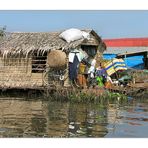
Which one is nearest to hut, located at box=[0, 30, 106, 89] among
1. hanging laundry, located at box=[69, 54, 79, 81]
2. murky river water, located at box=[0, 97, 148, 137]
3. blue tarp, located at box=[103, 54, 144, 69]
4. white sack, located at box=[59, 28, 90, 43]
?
white sack, located at box=[59, 28, 90, 43]

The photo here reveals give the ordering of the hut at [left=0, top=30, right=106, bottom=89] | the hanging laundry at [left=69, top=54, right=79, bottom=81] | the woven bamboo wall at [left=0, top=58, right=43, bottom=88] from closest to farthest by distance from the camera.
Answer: the hanging laundry at [left=69, top=54, right=79, bottom=81], the hut at [left=0, top=30, right=106, bottom=89], the woven bamboo wall at [left=0, top=58, right=43, bottom=88]

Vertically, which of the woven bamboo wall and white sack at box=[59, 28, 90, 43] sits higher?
white sack at box=[59, 28, 90, 43]

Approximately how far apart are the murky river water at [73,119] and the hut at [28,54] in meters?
2.99

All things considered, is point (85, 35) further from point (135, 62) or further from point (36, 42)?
point (135, 62)

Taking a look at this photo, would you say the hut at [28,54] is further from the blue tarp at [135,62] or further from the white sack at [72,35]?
the blue tarp at [135,62]

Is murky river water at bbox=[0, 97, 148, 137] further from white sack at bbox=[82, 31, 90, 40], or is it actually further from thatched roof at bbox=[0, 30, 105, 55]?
white sack at bbox=[82, 31, 90, 40]

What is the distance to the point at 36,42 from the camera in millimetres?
18656

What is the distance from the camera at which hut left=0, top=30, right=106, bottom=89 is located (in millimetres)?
18266

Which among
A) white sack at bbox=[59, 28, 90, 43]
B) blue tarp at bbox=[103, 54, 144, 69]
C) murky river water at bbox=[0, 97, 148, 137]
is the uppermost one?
white sack at bbox=[59, 28, 90, 43]

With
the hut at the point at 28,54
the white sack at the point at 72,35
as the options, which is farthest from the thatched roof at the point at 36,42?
the white sack at the point at 72,35

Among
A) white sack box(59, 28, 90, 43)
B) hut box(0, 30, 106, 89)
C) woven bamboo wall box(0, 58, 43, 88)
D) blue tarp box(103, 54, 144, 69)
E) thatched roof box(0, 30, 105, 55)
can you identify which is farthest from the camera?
blue tarp box(103, 54, 144, 69)

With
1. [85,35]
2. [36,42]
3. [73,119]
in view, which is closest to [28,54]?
[36,42]

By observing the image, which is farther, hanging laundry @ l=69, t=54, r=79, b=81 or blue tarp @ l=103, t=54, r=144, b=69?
blue tarp @ l=103, t=54, r=144, b=69
